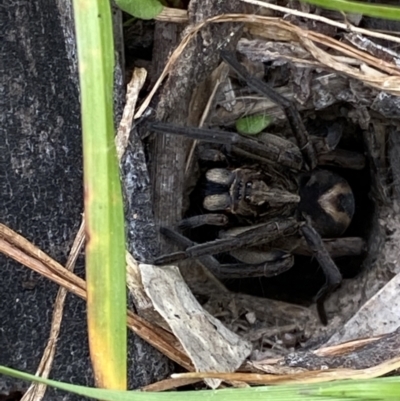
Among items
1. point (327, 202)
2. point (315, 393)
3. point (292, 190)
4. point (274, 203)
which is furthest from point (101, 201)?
point (327, 202)

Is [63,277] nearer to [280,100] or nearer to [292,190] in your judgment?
[280,100]

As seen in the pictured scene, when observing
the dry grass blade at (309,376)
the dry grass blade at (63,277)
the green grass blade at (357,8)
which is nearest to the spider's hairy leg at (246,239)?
the dry grass blade at (63,277)

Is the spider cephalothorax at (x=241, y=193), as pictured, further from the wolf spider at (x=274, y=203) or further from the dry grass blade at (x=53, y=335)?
the dry grass blade at (x=53, y=335)

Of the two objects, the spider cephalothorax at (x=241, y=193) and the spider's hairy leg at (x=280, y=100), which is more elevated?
the spider's hairy leg at (x=280, y=100)

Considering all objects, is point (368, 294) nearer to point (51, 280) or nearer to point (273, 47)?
point (273, 47)

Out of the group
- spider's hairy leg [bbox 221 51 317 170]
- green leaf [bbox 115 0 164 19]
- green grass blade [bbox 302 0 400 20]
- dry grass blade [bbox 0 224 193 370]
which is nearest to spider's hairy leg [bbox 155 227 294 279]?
spider's hairy leg [bbox 221 51 317 170]

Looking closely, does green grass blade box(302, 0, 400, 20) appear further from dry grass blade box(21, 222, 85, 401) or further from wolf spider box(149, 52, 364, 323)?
dry grass blade box(21, 222, 85, 401)
